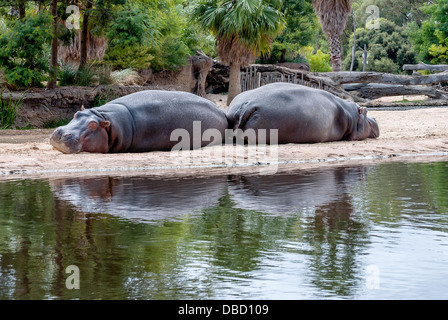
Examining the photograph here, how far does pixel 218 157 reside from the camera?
34.3 feet

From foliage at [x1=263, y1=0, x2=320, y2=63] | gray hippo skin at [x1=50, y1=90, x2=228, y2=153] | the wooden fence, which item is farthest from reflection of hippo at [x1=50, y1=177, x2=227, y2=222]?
foliage at [x1=263, y1=0, x2=320, y2=63]

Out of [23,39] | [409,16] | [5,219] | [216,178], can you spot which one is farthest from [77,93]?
[409,16]

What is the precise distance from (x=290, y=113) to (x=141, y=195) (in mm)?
5771

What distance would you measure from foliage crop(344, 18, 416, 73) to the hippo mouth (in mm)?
43990

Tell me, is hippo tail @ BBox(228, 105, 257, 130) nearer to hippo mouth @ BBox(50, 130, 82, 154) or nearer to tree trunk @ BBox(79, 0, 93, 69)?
hippo mouth @ BBox(50, 130, 82, 154)

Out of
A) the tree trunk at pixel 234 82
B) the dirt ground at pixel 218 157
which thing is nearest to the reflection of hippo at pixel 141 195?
the dirt ground at pixel 218 157

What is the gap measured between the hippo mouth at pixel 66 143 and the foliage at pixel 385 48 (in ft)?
144

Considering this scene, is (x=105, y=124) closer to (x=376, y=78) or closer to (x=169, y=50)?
(x=169, y=50)

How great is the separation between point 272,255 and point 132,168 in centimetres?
546

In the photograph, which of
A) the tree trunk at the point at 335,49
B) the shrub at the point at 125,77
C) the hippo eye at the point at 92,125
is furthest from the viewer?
the tree trunk at the point at 335,49

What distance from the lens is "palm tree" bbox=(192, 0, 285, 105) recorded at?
23.2m

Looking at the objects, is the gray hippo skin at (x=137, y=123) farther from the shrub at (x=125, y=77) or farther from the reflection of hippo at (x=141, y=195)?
the shrub at (x=125, y=77)

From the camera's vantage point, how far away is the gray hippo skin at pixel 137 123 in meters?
10.6
